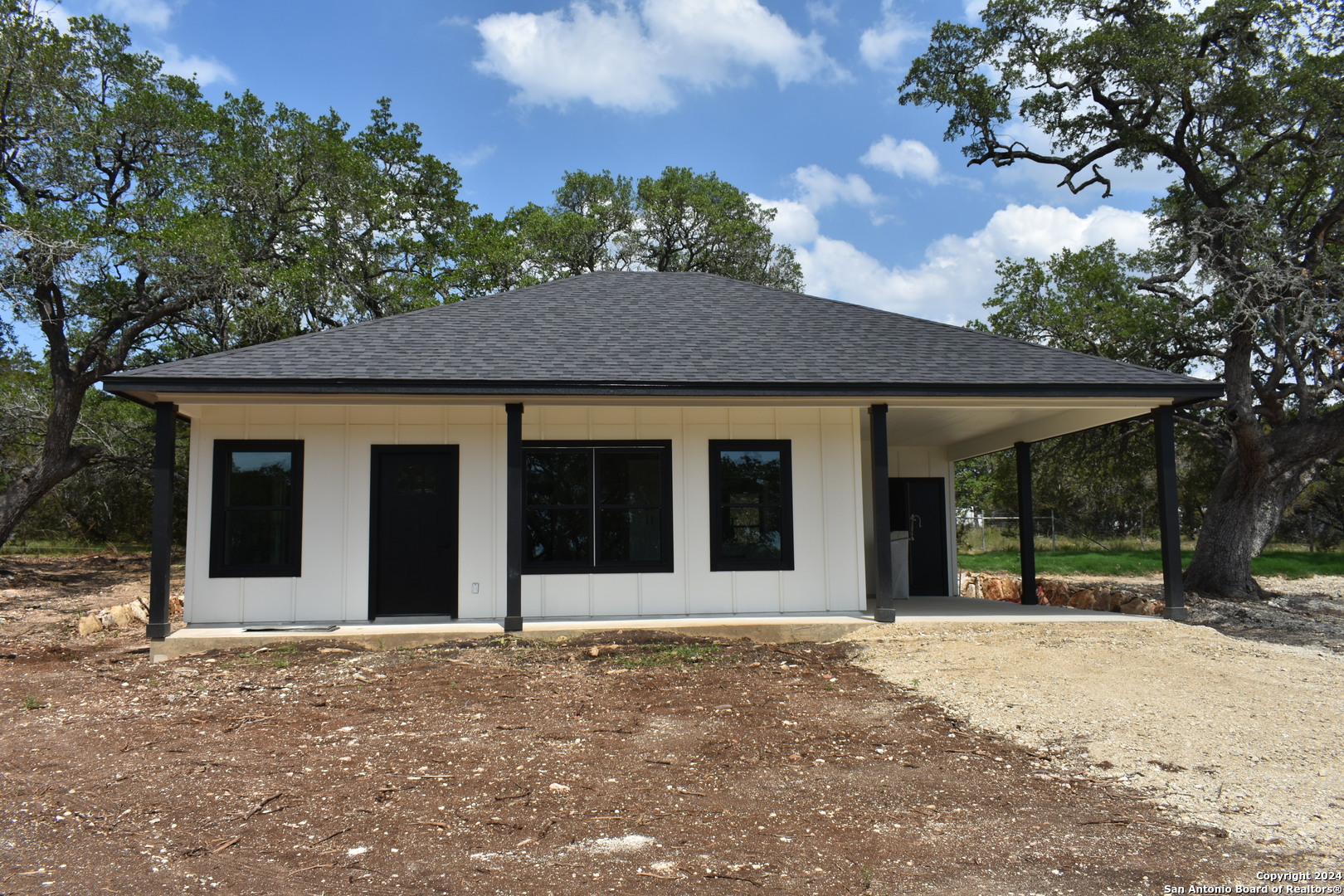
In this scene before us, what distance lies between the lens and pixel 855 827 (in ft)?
12.8

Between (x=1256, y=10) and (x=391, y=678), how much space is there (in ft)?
53.4

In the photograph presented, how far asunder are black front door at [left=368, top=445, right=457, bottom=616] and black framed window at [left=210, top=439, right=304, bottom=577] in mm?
859

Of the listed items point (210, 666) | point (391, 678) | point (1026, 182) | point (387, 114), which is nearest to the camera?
point (391, 678)

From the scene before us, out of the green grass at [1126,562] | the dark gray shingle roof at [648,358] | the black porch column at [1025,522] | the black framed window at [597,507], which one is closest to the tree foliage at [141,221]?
the dark gray shingle roof at [648,358]

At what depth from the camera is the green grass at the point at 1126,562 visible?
1916 cm

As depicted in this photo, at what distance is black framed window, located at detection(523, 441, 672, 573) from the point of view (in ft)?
30.5

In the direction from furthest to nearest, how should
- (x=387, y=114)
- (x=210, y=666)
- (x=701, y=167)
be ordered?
(x=701, y=167) < (x=387, y=114) < (x=210, y=666)

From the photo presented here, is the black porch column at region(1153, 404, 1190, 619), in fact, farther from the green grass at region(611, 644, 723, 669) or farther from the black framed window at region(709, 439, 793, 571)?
the green grass at region(611, 644, 723, 669)

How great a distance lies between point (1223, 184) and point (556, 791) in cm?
1648

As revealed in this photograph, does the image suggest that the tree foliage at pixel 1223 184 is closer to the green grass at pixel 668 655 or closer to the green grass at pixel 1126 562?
the green grass at pixel 1126 562

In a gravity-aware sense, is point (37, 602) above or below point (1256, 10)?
below

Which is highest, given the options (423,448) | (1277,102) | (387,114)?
(387,114)

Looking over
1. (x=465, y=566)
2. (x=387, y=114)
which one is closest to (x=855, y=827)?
(x=465, y=566)

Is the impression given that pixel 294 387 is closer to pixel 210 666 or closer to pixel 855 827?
pixel 210 666
